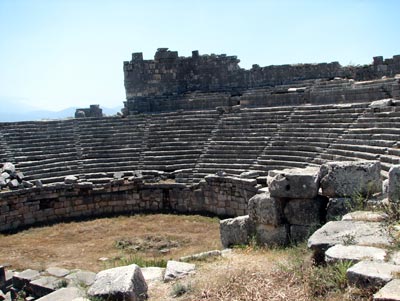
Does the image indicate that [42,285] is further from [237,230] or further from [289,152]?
[289,152]

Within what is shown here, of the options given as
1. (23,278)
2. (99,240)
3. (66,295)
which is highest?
(66,295)

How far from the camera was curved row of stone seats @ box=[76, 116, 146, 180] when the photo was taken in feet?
57.1

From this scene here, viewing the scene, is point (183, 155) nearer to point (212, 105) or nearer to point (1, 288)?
point (212, 105)

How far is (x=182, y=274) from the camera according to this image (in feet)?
20.3

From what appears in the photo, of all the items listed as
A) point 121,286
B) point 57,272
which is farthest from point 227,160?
point 121,286

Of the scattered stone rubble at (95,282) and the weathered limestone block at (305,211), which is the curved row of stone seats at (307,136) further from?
the scattered stone rubble at (95,282)

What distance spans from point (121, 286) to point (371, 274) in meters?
2.65

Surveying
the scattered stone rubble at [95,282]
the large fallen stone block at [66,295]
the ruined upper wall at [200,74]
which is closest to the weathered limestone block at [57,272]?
the scattered stone rubble at [95,282]

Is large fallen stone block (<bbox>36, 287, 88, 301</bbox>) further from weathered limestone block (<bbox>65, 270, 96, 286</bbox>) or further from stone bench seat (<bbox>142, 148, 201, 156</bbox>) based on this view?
stone bench seat (<bbox>142, 148, 201, 156</bbox>)

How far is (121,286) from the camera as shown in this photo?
527cm

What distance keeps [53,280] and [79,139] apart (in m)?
10.5

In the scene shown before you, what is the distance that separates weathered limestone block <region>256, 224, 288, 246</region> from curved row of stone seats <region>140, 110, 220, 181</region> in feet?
27.2

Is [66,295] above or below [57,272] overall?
above

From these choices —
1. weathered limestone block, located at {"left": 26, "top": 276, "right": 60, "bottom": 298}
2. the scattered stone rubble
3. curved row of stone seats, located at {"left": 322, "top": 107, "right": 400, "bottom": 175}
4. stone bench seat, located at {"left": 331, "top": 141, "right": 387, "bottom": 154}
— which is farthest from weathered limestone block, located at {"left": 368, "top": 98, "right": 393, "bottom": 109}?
weathered limestone block, located at {"left": 26, "top": 276, "right": 60, "bottom": 298}
